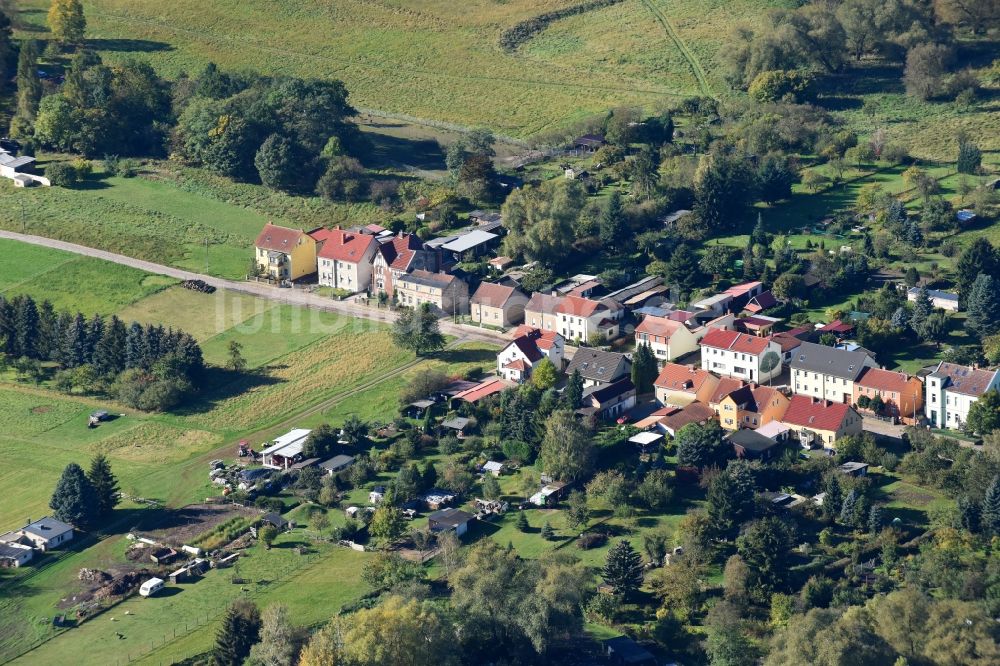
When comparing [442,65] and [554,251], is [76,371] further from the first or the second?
[442,65]

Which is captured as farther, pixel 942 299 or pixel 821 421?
pixel 942 299

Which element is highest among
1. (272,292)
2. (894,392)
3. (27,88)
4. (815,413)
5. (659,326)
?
(27,88)

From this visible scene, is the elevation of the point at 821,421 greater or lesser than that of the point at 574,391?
lesser

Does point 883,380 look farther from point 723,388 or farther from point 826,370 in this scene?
point 723,388

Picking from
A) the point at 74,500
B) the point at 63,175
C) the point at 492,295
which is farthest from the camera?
the point at 63,175

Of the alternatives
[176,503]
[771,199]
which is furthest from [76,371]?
[771,199]

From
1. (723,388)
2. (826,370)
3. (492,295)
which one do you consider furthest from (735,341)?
(492,295)

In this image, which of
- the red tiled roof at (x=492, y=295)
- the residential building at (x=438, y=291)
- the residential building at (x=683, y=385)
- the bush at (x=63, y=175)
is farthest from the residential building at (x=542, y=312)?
the bush at (x=63, y=175)
